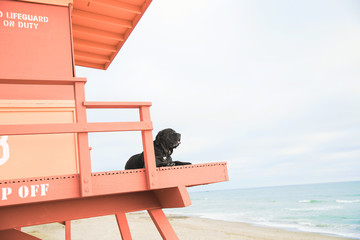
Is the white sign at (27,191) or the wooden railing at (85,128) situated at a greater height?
the wooden railing at (85,128)

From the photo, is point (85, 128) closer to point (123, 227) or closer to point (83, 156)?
point (83, 156)

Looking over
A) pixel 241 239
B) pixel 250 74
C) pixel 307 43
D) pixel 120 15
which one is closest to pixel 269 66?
pixel 250 74

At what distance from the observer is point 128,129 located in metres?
2.79

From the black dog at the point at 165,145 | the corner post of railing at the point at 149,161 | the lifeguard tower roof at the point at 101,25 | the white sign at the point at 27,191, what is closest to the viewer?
the white sign at the point at 27,191

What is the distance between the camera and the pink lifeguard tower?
100 inches

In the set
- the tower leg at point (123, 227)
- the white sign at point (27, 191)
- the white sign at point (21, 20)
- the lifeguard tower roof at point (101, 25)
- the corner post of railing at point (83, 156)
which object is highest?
the lifeguard tower roof at point (101, 25)

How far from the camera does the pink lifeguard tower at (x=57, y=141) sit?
100 inches

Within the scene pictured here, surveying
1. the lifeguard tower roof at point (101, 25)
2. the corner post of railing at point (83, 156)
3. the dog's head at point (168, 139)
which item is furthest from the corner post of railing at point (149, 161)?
the lifeguard tower roof at point (101, 25)

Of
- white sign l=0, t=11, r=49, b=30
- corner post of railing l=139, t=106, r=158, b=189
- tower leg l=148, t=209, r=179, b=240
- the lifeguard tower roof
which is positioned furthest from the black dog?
the lifeguard tower roof

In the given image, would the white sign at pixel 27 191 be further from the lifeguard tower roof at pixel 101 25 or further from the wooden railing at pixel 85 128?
the lifeguard tower roof at pixel 101 25

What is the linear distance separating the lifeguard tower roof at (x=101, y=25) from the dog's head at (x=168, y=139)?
2.41 metres

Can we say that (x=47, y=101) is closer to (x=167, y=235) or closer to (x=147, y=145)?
(x=147, y=145)

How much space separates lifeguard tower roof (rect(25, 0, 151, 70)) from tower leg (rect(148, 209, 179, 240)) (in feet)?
10.4

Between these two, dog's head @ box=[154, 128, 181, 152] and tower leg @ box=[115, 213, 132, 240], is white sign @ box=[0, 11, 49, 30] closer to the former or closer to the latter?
dog's head @ box=[154, 128, 181, 152]
